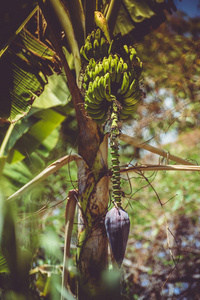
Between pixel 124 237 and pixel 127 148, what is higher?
pixel 127 148

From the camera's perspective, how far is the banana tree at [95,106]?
0.82 meters

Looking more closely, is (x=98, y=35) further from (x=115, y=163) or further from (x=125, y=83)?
(x=115, y=163)

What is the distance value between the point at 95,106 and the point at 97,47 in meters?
0.20

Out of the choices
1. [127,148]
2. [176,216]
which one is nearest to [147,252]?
[176,216]

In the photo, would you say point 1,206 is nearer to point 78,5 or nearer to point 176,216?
point 78,5

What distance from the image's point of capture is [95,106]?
2.94 ft

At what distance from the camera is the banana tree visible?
823 millimetres

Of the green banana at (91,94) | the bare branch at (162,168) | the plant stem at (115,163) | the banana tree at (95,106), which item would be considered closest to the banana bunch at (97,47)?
the banana tree at (95,106)

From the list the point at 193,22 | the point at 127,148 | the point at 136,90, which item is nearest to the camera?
the point at 136,90

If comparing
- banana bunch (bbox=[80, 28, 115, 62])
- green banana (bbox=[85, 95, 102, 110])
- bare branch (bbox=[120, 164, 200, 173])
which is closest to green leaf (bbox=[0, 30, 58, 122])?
banana bunch (bbox=[80, 28, 115, 62])

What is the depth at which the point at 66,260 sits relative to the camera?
94 centimetres

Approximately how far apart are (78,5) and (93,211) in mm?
757

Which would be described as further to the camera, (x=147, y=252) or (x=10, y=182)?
(x=147, y=252)

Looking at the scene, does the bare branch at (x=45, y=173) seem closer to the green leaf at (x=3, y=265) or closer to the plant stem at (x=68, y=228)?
the plant stem at (x=68, y=228)
